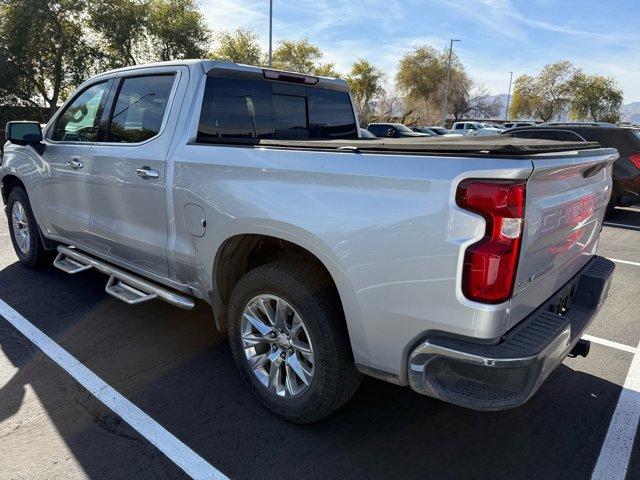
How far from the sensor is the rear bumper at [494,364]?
77.4 inches

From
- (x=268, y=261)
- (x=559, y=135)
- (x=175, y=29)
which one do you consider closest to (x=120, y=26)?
(x=175, y=29)

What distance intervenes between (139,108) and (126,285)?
4.43 feet

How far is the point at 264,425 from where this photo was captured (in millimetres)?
2812

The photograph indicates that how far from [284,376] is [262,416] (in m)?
0.28

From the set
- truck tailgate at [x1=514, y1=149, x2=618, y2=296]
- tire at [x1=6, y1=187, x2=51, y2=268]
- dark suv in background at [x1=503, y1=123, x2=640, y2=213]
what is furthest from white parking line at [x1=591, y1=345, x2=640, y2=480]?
Result: dark suv in background at [x1=503, y1=123, x2=640, y2=213]

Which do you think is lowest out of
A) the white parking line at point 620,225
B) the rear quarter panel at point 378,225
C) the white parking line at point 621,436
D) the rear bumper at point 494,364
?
the white parking line at point 620,225

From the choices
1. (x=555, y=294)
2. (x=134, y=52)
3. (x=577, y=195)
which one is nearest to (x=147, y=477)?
(x=555, y=294)

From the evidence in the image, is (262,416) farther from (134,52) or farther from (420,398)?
(134,52)

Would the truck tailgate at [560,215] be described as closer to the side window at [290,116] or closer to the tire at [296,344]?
the tire at [296,344]

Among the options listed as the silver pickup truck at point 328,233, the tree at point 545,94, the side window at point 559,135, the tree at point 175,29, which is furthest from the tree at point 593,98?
the silver pickup truck at point 328,233

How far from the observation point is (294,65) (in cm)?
5122

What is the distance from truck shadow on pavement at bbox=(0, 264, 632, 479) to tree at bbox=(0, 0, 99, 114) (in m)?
27.7

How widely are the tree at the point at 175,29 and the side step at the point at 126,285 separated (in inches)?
1183

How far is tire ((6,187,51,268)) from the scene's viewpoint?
5.16 m
